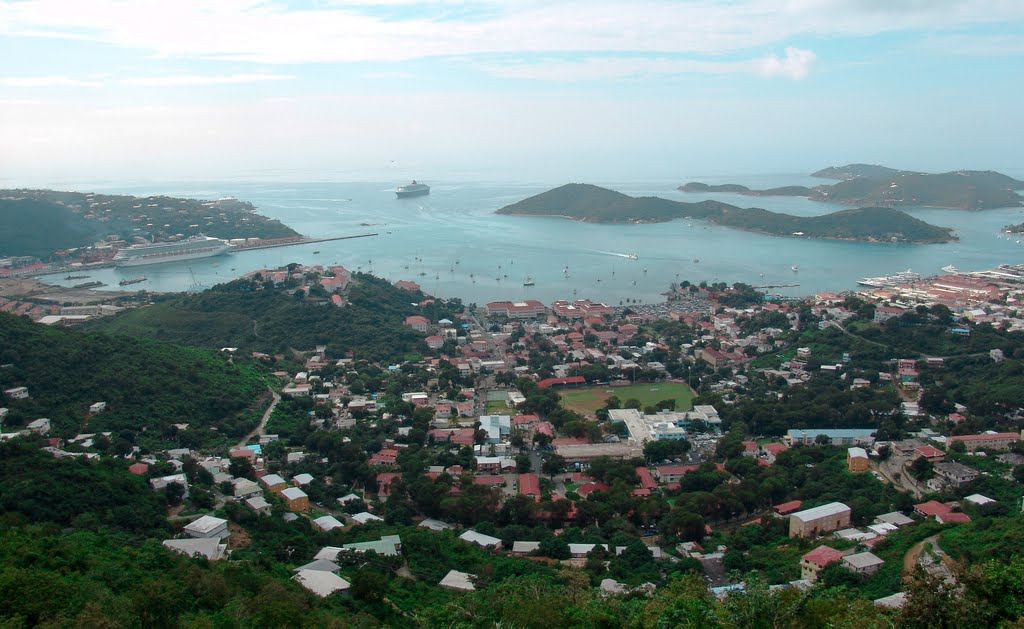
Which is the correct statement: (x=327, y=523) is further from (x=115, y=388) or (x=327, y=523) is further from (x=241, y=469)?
(x=115, y=388)

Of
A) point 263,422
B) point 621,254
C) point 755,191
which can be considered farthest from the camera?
point 755,191

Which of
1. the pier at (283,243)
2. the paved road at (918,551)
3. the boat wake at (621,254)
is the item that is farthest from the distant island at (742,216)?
the paved road at (918,551)

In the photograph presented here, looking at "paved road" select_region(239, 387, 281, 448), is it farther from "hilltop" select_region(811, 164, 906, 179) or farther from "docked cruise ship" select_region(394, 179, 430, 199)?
"hilltop" select_region(811, 164, 906, 179)

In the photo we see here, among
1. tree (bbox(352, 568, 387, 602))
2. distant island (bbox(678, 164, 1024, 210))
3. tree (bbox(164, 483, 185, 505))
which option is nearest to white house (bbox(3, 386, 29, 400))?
tree (bbox(164, 483, 185, 505))

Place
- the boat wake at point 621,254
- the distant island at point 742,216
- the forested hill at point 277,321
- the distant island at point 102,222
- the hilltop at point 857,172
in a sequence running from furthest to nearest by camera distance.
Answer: the hilltop at point 857,172 < the distant island at point 742,216 < the boat wake at point 621,254 < the distant island at point 102,222 < the forested hill at point 277,321

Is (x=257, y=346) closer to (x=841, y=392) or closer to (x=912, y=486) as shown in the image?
(x=841, y=392)

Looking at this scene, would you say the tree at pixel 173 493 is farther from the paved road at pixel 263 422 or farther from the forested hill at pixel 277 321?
the forested hill at pixel 277 321

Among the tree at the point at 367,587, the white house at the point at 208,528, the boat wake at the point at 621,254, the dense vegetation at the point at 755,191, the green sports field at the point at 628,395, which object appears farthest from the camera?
the dense vegetation at the point at 755,191

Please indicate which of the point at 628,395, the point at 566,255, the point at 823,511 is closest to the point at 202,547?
the point at 823,511
